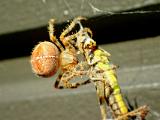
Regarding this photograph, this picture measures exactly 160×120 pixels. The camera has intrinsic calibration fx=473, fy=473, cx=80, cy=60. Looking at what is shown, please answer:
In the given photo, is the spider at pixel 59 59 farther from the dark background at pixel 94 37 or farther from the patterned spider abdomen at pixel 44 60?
the dark background at pixel 94 37

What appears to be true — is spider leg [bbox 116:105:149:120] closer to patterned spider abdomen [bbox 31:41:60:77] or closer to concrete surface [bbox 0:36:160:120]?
concrete surface [bbox 0:36:160:120]

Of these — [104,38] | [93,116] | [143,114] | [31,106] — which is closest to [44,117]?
[31,106]

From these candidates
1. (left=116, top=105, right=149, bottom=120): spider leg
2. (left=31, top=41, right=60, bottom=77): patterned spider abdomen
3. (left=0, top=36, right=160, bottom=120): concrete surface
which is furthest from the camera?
(left=0, top=36, right=160, bottom=120): concrete surface

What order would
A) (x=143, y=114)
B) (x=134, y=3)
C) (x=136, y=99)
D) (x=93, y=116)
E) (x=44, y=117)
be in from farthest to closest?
(x=44, y=117)
(x=93, y=116)
(x=136, y=99)
(x=134, y=3)
(x=143, y=114)

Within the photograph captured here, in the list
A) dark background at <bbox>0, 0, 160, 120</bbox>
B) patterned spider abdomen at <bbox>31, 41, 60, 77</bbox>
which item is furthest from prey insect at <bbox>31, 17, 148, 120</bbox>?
dark background at <bbox>0, 0, 160, 120</bbox>

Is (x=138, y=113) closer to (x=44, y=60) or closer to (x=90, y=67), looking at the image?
(x=90, y=67)

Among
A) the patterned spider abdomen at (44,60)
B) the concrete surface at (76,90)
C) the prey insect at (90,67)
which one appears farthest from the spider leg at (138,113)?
the patterned spider abdomen at (44,60)

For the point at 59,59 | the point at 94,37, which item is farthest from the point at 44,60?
the point at 94,37

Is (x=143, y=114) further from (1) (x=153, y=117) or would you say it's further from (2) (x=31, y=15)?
(2) (x=31, y=15)

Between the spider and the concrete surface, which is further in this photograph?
the concrete surface
